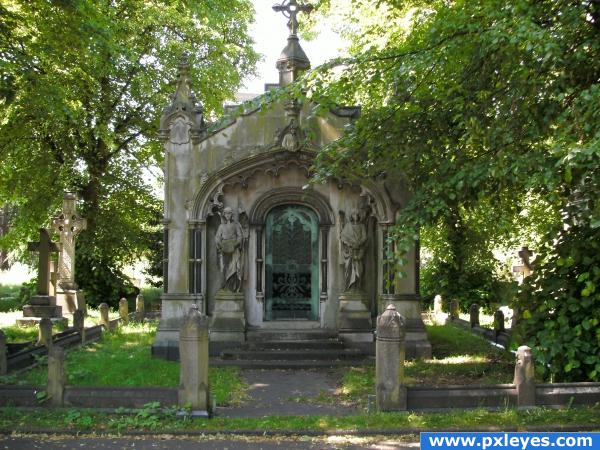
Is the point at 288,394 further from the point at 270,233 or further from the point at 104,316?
the point at 104,316

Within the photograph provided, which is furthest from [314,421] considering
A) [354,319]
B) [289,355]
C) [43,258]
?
[43,258]

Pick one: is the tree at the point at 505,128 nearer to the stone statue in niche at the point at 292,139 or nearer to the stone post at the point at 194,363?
the stone statue in niche at the point at 292,139

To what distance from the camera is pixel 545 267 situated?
32.5 feet

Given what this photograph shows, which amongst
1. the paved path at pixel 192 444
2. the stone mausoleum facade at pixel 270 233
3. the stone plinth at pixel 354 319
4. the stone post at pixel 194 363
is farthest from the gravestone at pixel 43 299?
the paved path at pixel 192 444

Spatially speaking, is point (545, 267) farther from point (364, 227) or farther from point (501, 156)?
point (364, 227)

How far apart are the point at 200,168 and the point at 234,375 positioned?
4585mm

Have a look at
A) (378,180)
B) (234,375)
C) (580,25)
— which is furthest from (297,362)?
(580,25)

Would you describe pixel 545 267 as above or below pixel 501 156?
below

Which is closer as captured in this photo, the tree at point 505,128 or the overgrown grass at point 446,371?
the tree at point 505,128

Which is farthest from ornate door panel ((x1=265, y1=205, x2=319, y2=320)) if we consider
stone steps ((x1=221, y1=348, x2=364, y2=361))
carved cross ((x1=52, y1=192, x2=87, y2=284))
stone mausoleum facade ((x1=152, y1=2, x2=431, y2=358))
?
carved cross ((x1=52, y1=192, x2=87, y2=284))

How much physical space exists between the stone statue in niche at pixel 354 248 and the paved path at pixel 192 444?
6.22m

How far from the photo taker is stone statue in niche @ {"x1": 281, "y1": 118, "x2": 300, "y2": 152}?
1359 cm

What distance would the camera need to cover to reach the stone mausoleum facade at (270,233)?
535 inches

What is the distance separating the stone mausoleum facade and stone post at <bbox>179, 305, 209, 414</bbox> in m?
4.92
